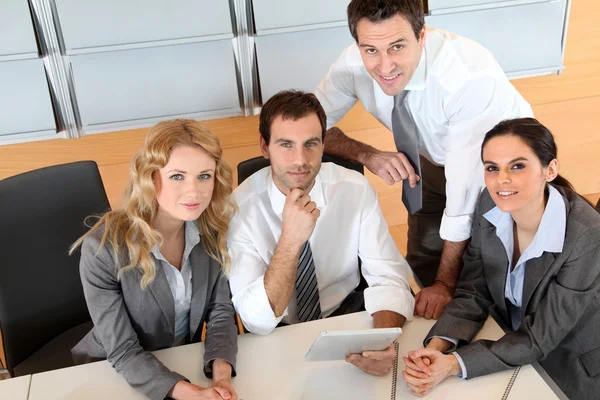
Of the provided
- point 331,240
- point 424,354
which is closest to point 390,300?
point 424,354

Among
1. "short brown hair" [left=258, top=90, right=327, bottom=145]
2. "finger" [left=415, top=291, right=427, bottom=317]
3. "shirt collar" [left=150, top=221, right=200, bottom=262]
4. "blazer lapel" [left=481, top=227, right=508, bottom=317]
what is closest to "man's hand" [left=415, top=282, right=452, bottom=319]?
"finger" [left=415, top=291, right=427, bottom=317]

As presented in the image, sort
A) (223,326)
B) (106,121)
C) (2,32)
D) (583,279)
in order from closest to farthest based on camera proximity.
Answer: (583,279)
(223,326)
(2,32)
(106,121)

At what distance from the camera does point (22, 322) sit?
216cm

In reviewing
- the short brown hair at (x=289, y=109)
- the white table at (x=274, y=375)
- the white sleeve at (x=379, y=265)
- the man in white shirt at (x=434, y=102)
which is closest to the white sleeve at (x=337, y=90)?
the man in white shirt at (x=434, y=102)

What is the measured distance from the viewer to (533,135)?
1.90 metres

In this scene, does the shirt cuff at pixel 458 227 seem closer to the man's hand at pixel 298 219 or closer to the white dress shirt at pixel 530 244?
the white dress shirt at pixel 530 244

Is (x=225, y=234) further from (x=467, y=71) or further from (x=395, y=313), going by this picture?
(x=467, y=71)

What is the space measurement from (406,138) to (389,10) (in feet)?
1.55

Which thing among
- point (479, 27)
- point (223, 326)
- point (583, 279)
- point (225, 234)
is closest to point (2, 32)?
point (225, 234)

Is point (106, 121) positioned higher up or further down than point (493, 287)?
higher up

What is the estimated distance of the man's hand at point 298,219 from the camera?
197cm

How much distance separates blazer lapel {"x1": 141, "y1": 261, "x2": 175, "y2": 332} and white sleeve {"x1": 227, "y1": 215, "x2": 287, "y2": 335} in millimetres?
190

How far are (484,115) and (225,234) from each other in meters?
0.92

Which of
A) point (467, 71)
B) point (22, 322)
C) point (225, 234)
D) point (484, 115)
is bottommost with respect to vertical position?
point (22, 322)
